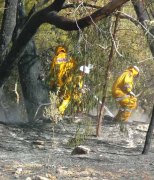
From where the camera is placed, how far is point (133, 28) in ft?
35.9

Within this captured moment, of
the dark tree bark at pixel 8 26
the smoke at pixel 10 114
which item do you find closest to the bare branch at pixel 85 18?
the dark tree bark at pixel 8 26

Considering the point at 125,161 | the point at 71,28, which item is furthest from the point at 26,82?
the point at 125,161

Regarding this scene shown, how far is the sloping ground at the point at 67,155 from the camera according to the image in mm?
7570

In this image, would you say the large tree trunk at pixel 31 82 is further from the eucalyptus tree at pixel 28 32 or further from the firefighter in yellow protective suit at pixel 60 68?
the firefighter in yellow protective suit at pixel 60 68

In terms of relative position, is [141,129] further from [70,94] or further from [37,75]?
[37,75]

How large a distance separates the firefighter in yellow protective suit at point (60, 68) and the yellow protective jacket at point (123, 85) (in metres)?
2.14

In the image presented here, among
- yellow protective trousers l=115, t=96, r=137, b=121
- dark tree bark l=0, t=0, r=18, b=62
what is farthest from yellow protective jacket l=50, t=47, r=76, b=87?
yellow protective trousers l=115, t=96, r=137, b=121

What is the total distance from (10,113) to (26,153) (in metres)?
8.05

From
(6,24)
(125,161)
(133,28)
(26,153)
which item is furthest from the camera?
(6,24)

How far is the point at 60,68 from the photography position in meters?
11.6

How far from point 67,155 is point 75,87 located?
2.01 m

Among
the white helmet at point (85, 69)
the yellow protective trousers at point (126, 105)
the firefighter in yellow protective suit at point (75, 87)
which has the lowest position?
the yellow protective trousers at point (126, 105)

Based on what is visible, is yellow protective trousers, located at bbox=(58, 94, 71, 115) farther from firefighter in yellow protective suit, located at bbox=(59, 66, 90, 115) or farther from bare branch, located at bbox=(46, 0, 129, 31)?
bare branch, located at bbox=(46, 0, 129, 31)

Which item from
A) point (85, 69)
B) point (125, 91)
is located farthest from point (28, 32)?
point (125, 91)
